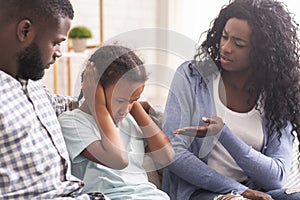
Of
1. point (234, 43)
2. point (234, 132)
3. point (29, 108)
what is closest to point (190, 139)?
point (234, 132)

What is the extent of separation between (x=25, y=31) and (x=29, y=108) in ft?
0.54

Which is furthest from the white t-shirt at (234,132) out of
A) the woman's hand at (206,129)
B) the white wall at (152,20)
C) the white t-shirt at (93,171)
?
the white wall at (152,20)

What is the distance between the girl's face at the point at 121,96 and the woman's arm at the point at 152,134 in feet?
0.21

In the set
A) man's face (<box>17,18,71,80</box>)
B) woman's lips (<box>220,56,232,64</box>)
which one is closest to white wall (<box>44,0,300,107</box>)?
woman's lips (<box>220,56,232,64</box>)

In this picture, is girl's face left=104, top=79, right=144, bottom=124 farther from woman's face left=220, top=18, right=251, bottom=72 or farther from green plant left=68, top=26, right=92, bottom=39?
green plant left=68, top=26, right=92, bottom=39

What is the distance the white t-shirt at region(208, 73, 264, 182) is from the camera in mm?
1635

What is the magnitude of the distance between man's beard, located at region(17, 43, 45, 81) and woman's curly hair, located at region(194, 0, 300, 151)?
2.03ft

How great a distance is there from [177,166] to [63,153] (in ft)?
1.37

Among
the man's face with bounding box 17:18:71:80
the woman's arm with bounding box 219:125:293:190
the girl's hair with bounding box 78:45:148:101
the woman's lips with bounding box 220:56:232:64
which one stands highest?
the man's face with bounding box 17:18:71:80

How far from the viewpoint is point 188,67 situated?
1656mm

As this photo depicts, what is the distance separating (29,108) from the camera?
1211mm

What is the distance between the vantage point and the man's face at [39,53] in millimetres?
1195

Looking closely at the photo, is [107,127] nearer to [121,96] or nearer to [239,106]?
[121,96]

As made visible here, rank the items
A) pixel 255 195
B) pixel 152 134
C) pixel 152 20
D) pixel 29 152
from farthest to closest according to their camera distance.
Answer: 1. pixel 152 20
2. pixel 255 195
3. pixel 152 134
4. pixel 29 152
